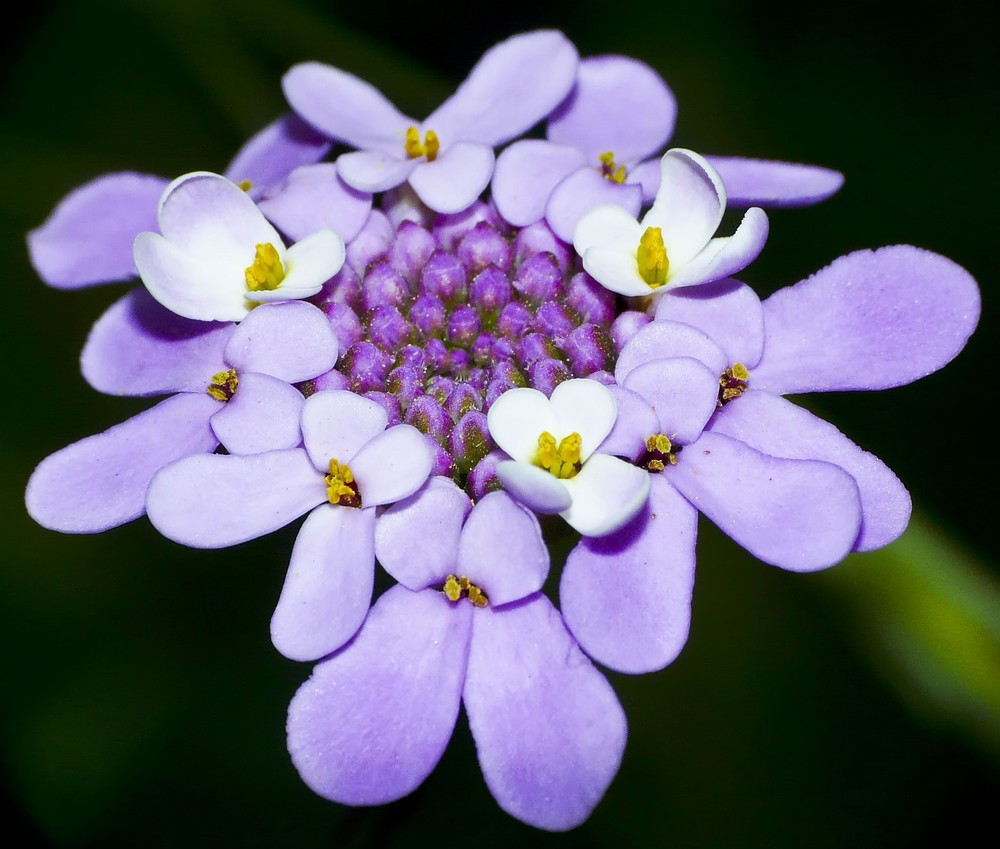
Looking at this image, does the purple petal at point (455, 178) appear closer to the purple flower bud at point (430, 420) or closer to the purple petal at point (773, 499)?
the purple flower bud at point (430, 420)

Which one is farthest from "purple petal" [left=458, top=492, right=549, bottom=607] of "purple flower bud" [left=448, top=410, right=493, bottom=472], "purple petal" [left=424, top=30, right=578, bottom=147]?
"purple petal" [left=424, top=30, right=578, bottom=147]

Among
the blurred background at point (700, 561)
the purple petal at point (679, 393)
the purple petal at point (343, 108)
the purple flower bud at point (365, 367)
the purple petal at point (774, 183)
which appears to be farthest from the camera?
the blurred background at point (700, 561)

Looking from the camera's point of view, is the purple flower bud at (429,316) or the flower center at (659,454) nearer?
the flower center at (659,454)

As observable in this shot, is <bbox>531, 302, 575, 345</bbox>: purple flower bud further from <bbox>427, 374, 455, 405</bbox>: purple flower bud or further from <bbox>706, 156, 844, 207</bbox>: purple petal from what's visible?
<bbox>706, 156, 844, 207</bbox>: purple petal

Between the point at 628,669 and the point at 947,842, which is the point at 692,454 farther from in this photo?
the point at 947,842

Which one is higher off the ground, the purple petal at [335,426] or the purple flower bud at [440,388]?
the purple flower bud at [440,388]

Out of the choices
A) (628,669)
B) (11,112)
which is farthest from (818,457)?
(11,112)

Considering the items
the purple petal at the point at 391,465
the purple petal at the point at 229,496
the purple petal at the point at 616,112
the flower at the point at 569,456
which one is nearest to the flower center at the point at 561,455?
the flower at the point at 569,456

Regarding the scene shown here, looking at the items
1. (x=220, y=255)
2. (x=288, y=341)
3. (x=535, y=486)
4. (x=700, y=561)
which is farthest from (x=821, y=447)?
(x=700, y=561)
